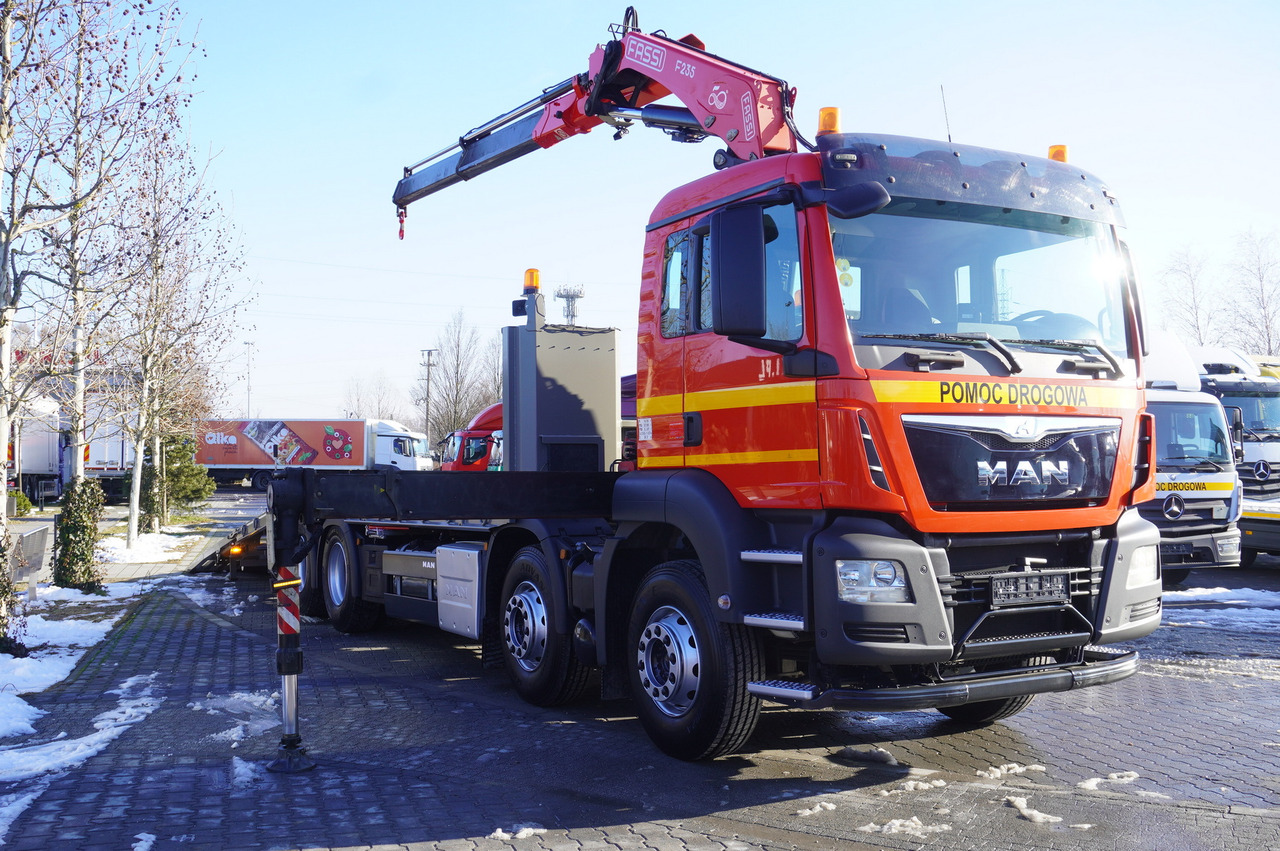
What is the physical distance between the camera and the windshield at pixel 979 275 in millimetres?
5207

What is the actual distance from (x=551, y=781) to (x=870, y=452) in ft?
8.02

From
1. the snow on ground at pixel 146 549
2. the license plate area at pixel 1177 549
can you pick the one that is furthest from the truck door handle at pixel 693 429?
the snow on ground at pixel 146 549

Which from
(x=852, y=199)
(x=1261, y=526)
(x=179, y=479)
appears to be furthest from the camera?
(x=179, y=479)

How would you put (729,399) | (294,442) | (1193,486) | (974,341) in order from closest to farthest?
(974,341)
(729,399)
(1193,486)
(294,442)

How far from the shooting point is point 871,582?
4777 mm

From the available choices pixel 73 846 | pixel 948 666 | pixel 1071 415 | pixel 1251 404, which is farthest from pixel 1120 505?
pixel 1251 404

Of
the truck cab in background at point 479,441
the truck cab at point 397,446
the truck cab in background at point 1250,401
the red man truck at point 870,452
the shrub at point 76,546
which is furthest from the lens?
the truck cab at point 397,446

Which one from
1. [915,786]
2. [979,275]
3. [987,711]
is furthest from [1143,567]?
[979,275]

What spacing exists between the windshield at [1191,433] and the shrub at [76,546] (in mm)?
13986

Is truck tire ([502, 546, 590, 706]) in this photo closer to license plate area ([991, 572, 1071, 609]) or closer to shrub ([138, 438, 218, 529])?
license plate area ([991, 572, 1071, 609])

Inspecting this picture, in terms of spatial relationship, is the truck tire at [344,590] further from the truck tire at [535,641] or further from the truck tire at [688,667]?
the truck tire at [688,667]

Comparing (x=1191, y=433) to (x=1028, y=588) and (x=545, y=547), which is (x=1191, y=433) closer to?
(x=1028, y=588)

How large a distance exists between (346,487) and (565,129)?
4728 mm

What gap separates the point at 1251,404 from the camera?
18.6 m
